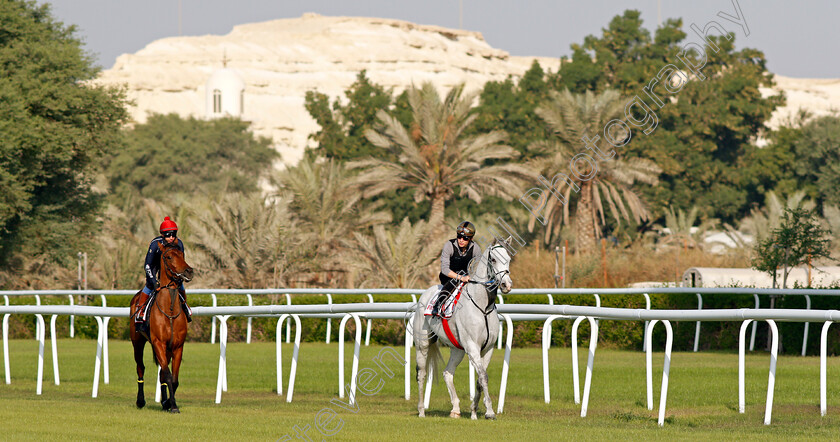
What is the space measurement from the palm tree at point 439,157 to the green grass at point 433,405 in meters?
18.1

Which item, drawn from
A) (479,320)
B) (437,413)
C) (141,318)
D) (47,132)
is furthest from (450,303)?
(47,132)

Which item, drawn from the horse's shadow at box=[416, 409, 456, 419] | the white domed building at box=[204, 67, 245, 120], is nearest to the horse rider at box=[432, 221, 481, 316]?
the horse's shadow at box=[416, 409, 456, 419]

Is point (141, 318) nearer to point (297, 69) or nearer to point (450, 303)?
point (450, 303)

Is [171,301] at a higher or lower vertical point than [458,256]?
lower

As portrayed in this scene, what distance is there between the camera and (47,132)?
33.3m

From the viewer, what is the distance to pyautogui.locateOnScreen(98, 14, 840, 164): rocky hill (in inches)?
5802

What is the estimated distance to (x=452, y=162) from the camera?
37438mm

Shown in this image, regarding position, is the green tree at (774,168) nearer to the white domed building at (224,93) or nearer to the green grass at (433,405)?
the green grass at (433,405)

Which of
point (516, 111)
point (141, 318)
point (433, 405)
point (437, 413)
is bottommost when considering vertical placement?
point (433, 405)

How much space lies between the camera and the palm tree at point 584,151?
124 ft

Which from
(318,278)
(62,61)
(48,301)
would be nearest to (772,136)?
(318,278)

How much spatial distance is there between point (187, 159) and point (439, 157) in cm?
4131

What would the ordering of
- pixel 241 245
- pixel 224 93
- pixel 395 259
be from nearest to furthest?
pixel 241 245
pixel 395 259
pixel 224 93

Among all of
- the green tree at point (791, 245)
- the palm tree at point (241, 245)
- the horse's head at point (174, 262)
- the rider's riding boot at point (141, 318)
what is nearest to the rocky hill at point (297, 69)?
the palm tree at point (241, 245)
